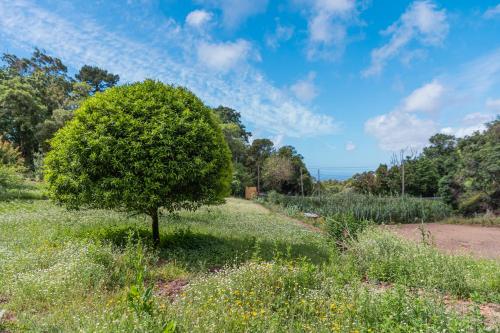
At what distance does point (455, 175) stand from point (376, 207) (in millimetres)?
6238

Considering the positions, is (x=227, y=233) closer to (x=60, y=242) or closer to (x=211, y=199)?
(x=211, y=199)

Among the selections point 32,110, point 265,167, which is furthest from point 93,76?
point 265,167

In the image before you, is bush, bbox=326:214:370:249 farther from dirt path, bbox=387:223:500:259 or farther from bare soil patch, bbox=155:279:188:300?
bare soil patch, bbox=155:279:188:300

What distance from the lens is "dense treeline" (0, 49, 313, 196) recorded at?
2048cm

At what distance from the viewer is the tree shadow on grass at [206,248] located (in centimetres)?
541

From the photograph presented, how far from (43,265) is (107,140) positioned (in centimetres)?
196

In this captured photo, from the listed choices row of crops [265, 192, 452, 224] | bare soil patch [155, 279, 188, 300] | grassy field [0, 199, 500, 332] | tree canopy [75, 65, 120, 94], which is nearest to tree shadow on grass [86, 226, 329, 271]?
grassy field [0, 199, 500, 332]

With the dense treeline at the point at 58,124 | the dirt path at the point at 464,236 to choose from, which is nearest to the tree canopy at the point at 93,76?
the dense treeline at the point at 58,124

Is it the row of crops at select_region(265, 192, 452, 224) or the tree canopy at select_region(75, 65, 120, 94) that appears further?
the tree canopy at select_region(75, 65, 120, 94)

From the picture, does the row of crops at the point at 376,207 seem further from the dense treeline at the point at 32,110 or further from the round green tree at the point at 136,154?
the dense treeline at the point at 32,110

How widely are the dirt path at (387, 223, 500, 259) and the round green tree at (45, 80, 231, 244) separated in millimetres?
6599

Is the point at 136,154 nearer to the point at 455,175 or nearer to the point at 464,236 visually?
the point at 464,236

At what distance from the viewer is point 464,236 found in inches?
508

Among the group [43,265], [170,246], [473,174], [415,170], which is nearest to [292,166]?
[415,170]
